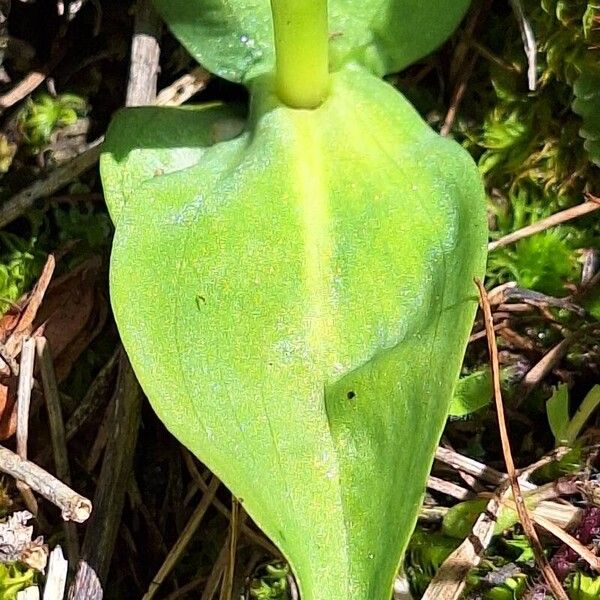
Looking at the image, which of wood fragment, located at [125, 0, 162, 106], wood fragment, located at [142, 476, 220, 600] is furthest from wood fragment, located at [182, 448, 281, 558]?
wood fragment, located at [125, 0, 162, 106]

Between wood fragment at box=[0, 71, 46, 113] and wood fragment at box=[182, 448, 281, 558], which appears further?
wood fragment at box=[0, 71, 46, 113]

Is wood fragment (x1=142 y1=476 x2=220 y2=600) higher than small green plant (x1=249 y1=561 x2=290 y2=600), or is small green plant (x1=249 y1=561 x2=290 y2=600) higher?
wood fragment (x1=142 y1=476 x2=220 y2=600)

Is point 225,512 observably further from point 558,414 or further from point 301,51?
point 301,51

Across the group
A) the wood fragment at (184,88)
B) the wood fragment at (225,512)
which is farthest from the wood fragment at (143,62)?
the wood fragment at (225,512)

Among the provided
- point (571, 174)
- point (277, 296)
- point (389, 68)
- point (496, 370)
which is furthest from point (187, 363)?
point (571, 174)

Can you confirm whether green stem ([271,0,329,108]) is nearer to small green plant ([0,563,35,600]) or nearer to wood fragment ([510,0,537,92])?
wood fragment ([510,0,537,92])

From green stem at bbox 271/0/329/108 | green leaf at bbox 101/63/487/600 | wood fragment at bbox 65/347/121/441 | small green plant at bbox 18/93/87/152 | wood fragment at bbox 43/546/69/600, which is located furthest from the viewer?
small green plant at bbox 18/93/87/152

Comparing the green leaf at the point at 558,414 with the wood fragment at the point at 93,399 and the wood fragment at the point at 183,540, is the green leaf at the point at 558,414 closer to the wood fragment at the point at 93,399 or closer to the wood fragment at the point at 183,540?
the wood fragment at the point at 183,540
